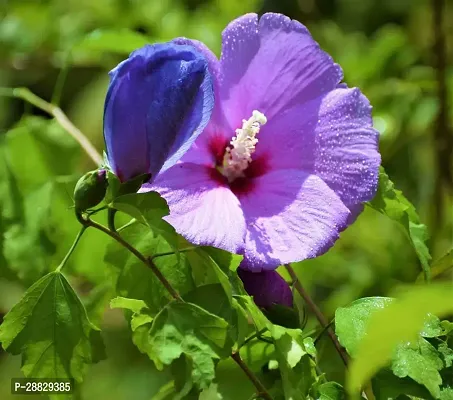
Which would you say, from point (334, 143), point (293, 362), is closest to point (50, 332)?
point (293, 362)

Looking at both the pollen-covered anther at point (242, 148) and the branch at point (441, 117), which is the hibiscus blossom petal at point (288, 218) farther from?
the branch at point (441, 117)

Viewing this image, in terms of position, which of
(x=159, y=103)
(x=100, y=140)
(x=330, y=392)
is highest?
(x=159, y=103)

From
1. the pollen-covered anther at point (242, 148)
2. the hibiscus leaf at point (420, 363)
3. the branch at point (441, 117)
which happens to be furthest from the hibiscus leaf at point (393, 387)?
the branch at point (441, 117)

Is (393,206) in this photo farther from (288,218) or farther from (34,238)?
(34,238)

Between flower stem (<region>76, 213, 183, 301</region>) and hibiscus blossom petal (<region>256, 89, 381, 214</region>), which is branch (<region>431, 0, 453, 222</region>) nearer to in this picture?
hibiscus blossom petal (<region>256, 89, 381, 214</region>)

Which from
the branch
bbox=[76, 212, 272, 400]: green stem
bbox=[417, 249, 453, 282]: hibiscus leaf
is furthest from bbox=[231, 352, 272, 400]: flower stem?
the branch

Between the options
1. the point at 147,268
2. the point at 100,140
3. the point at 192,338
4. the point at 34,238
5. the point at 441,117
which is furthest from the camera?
the point at 100,140

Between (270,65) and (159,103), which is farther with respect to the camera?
(270,65)
